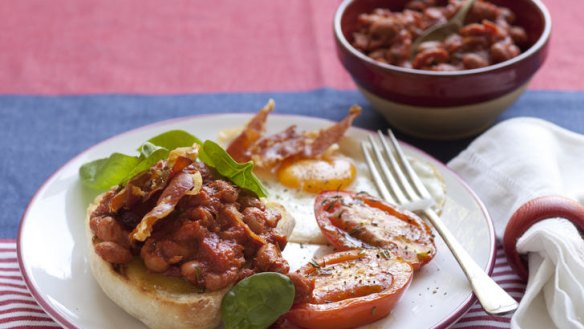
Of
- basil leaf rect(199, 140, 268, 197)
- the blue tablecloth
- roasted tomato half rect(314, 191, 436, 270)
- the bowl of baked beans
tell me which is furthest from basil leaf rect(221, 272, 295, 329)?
the blue tablecloth

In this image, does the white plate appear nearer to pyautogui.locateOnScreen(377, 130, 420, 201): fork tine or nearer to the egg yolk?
pyautogui.locateOnScreen(377, 130, 420, 201): fork tine

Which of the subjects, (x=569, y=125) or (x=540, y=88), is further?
(x=540, y=88)

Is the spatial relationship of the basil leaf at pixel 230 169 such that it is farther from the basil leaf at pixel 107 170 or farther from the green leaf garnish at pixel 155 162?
the basil leaf at pixel 107 170

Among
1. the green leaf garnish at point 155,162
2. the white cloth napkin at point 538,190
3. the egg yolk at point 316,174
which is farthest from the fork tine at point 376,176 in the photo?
the green leaf garnish at point 155,162

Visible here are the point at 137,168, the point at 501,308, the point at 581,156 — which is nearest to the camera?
the point at 501,308

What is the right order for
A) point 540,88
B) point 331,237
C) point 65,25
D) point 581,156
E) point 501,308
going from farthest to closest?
point 65,25, point 540,88, point 581,156, point 331,237, point 501,308

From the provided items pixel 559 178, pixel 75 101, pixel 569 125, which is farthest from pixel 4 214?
pixel 569 125

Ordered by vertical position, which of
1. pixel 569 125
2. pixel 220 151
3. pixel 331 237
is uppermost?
pixel 220 151

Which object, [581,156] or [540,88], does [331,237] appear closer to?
[581,156]

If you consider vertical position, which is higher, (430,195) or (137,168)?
(137,168)
